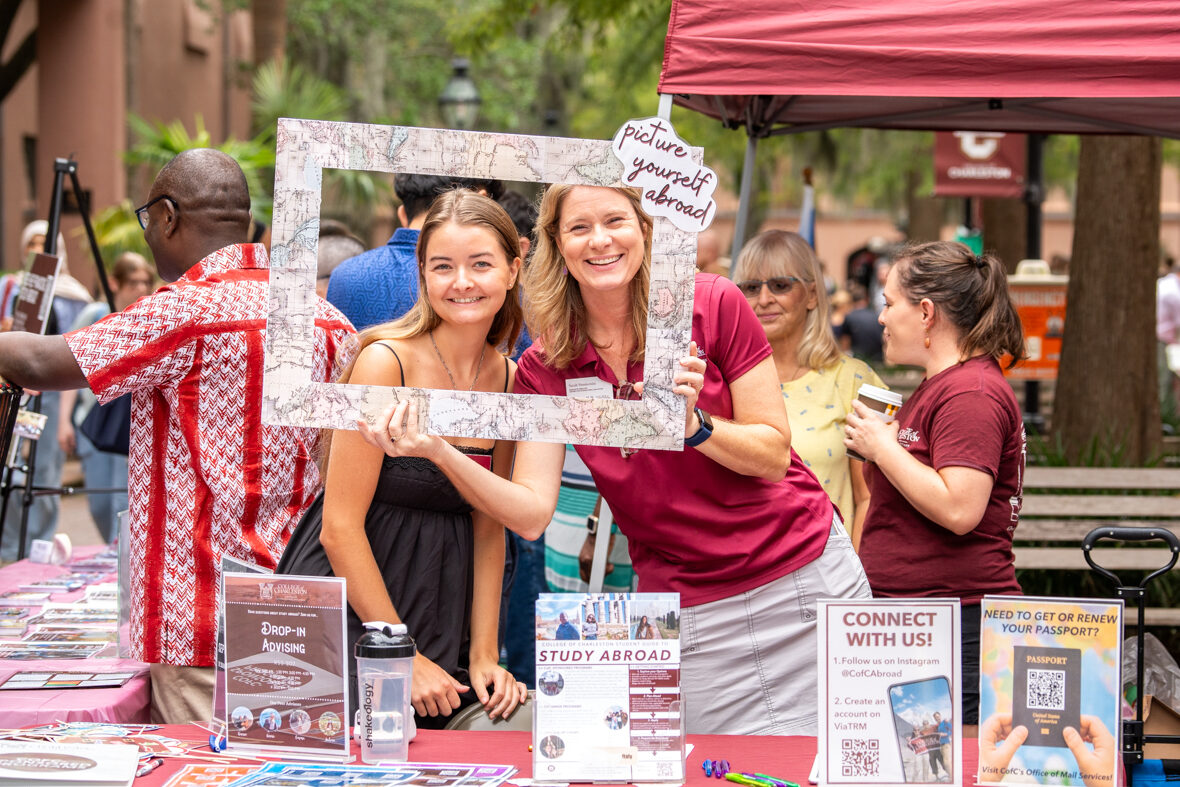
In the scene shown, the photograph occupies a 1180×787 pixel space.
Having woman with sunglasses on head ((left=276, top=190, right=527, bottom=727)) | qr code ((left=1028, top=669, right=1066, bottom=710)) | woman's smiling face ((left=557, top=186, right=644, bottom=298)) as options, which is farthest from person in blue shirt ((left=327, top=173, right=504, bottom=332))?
qr code ((left=1028, top=669, right=1066, bottom=710))

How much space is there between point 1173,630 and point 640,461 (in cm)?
386

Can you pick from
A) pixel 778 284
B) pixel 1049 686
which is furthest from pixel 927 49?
pixel 1049 686

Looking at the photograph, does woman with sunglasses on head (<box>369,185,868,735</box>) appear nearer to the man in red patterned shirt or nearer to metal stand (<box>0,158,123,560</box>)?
the man in red patterned shirt

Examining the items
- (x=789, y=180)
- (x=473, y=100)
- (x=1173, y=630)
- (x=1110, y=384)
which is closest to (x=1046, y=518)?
(x=1173, y=630)

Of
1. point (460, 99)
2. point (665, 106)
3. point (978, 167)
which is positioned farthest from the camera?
point (460, 99)

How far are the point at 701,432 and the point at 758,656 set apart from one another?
1.95ft

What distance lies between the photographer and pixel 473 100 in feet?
39.4

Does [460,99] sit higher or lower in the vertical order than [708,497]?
higher

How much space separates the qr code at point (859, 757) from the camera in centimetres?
206

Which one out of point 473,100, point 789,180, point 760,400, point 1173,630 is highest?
point 789,180

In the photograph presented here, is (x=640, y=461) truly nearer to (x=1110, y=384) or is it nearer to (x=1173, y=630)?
(x=1173, y=630)

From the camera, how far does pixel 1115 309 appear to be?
652 centimetres

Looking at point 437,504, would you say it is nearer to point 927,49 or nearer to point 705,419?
point 705,419

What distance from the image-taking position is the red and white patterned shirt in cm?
256
